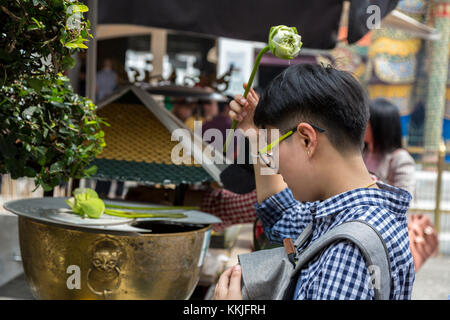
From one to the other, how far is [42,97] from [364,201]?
95 cm

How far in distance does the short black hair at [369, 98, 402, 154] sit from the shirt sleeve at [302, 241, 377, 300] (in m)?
2.49

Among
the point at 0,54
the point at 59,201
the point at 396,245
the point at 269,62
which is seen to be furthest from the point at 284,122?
the point at 269,62

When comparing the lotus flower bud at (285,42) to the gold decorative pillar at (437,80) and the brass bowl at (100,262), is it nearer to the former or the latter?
the brass bowl at (100,262)

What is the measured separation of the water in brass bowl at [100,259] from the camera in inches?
65.1

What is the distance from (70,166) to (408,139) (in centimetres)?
1205

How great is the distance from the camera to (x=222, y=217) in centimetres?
265

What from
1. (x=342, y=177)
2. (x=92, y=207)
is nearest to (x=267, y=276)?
(x=342, y=177)

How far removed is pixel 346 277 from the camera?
100 cm

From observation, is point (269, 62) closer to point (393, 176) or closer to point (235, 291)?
point (393, 176)

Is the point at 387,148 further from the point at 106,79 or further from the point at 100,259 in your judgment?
the point at 106,79

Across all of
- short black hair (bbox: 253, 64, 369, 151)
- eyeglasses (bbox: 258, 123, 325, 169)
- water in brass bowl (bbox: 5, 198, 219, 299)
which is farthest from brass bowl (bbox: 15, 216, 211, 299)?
short black hair (bbox: 253, 64, 369, 151)

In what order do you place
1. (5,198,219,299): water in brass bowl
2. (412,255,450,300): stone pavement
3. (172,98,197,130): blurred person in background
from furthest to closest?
(412,255,450,300): stone pavement
(172,98,197,130): blurred person in background
(5,198,219,299): water in brass bowl

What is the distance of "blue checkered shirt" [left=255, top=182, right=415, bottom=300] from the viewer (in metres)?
1.00

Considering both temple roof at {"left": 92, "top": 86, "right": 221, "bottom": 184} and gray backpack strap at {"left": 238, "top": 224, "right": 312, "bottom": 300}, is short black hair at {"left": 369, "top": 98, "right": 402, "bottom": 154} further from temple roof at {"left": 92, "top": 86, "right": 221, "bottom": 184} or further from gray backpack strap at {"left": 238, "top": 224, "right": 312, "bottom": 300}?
gray backpack strap at {"left": 238, "top": 224, "right": 312, "bottom": 300}
